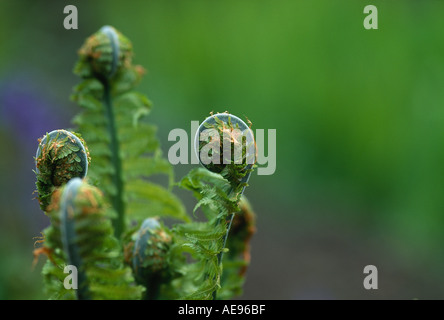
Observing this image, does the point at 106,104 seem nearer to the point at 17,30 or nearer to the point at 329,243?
the point at 329,243

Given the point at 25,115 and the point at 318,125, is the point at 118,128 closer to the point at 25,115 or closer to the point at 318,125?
the point at 25,115

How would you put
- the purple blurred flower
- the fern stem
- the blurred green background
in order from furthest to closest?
the blurred green background < the purple blurred flower < the fern stem

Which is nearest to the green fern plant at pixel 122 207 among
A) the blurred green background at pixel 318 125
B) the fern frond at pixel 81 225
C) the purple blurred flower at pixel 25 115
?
the fern frond at pixel 81 225

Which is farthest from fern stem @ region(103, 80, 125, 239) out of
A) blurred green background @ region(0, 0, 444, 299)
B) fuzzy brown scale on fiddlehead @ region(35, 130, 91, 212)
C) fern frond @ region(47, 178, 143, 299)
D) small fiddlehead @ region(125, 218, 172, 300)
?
blurred green background @ region(0, 0, 444, 299)

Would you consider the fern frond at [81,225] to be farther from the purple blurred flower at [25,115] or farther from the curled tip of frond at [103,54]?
the purple blurred flower at [25,115]

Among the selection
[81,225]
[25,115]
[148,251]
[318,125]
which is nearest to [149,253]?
[148,251]

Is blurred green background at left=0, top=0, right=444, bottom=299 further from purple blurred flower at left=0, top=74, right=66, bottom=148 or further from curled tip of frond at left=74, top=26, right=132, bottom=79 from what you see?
curled tip of frond at left=74, top=26, right=132, bottom=79
